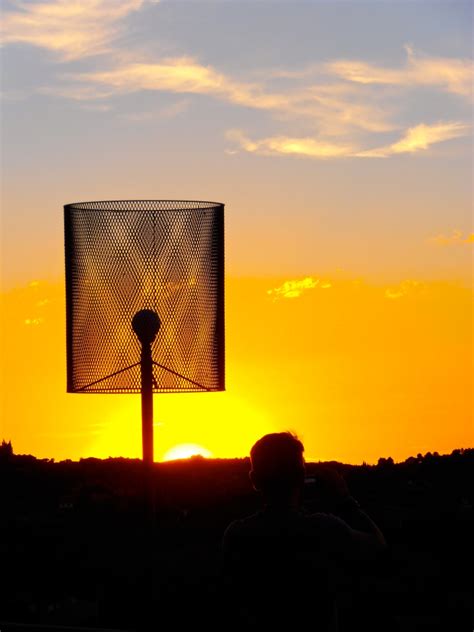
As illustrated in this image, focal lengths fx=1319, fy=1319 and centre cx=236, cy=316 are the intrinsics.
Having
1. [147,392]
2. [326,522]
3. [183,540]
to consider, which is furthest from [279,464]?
[183,540]

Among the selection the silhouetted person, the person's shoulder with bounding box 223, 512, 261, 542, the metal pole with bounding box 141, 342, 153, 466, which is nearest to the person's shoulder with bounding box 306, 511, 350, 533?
the silhouetted person

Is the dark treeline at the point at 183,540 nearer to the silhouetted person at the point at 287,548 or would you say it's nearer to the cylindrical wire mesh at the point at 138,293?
the cylindrical wire mesh at the point at 138,293

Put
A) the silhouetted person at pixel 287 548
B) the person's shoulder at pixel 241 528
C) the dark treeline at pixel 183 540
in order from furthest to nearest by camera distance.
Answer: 1. the dark treeline at pixel 183 540
2. the person's shoulder at pixel 241 528
3. the silhouetted person at pixel 287 548

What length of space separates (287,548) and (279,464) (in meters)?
0.23

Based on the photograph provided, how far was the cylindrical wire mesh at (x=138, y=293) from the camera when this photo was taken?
6098mm

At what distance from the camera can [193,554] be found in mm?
9117

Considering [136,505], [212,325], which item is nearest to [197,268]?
[212,325]

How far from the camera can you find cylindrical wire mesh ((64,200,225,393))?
6.10 metres

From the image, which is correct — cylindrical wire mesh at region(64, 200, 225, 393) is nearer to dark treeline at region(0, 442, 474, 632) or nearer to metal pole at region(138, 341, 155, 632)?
metal pole at region(138, 341, 155, 632)

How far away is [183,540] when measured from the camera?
9711mm

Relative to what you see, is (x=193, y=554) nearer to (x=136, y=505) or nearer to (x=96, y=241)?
(x=136, y=505)

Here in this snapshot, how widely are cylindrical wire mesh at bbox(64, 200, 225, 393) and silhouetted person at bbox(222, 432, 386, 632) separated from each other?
257 cm

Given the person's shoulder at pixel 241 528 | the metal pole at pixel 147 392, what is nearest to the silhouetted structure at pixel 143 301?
the metal pole at pixel 147 392

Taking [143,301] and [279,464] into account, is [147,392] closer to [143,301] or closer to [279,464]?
[143,301]
